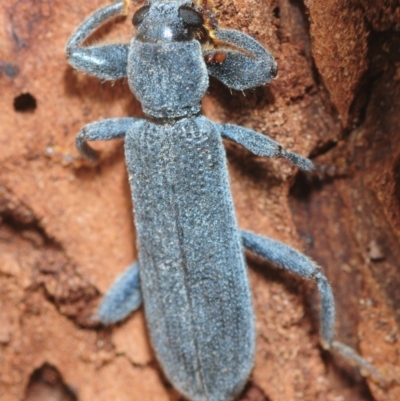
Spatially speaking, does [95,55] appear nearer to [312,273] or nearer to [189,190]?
[189,190]

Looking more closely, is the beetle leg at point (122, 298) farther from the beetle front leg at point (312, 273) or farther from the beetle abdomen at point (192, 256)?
the beetle front leg at point (312, 273)

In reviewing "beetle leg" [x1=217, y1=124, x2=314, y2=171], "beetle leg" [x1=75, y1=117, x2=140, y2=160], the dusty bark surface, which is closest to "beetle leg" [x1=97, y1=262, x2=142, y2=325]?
the dusty bark surface

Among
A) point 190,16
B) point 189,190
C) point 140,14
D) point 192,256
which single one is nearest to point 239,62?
point 190,16

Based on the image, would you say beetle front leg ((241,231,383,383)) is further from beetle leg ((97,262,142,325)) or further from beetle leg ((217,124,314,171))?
beetle leg ((97,262,142,325))

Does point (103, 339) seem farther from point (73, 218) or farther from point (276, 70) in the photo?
point (276, 70)

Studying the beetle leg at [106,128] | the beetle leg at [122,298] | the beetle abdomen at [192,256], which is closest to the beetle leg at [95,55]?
the beetle leg at [106,128]
